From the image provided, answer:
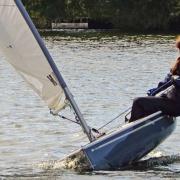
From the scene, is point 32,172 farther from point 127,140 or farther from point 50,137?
point 50,137

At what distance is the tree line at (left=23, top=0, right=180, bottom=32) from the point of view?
101250 millimetres

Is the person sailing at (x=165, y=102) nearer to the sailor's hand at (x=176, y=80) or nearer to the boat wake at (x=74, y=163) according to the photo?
the sailor's hand at (x=176, y=80)

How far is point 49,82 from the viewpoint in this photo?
14805 millimetres

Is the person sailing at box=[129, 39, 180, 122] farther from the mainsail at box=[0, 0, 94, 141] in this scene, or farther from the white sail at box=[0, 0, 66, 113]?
the white sail at box=[0, 0, 66, 113]

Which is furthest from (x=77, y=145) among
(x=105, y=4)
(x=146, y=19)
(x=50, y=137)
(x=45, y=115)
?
(x=105, y=4)

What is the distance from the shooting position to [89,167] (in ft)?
48.8

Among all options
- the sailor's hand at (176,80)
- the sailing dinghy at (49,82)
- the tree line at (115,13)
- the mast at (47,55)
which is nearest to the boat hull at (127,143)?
the sailing dinghy at (49,82)

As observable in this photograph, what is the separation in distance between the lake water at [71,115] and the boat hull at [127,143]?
28 centimetres

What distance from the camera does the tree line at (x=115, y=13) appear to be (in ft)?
332

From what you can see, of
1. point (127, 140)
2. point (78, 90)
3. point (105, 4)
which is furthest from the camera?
point (105, 4)

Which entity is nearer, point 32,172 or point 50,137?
point 32,172

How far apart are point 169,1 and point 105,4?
30.8 feet

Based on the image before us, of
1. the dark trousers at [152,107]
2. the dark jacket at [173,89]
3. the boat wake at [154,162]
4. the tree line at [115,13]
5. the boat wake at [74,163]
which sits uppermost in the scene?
the dark jacket at [173,89]

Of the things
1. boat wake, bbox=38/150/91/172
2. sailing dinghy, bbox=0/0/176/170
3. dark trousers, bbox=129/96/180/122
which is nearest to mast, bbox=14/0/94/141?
sailing dinghy, bbox=0/0/176/170
